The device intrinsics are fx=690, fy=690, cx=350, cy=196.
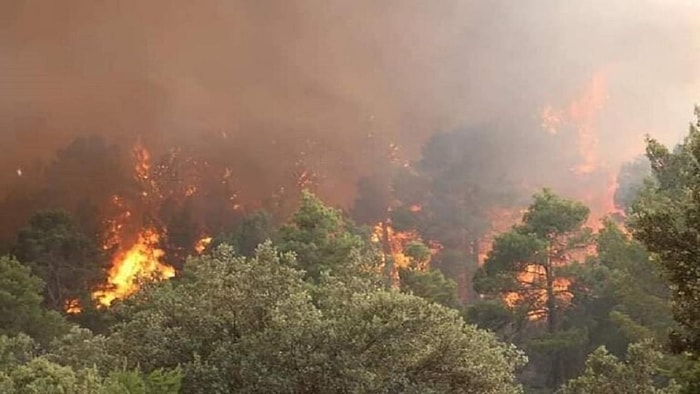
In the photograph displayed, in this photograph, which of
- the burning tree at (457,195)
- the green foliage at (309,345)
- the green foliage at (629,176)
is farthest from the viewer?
the burning tree at (457,195)

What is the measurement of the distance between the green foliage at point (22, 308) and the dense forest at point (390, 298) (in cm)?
8

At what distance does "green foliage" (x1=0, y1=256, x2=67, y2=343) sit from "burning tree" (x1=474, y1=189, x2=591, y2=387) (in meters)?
20.4

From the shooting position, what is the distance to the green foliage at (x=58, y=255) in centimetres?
4622

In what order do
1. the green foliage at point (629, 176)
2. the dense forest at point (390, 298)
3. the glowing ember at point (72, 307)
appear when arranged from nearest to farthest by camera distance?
the dense forest at point (390, 298)
the glowing ember at point (72, 307)
the green foliage at point (629, 176)

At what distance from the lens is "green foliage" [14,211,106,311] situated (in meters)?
46.2

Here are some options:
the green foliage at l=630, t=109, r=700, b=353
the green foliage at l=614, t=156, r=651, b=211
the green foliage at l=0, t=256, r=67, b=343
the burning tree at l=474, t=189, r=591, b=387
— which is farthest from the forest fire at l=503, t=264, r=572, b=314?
the green foliage at l=0, t=256, r=67, b=343

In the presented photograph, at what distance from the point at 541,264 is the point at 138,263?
3882 cm

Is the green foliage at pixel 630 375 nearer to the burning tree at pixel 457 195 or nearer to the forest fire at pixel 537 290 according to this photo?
the forest fire at pixel 537 290

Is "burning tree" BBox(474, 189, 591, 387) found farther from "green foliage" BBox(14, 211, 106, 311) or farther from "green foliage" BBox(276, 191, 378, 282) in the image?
"green foliage" BBox(14, 211, 106, 311)

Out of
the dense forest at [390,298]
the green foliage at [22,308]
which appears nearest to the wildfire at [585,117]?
the dense forest at [390,298]

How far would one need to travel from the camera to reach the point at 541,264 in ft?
102

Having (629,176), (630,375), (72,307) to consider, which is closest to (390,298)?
(630,375)

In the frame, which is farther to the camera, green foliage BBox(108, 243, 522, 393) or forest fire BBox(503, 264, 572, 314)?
forest fire BBox(503, 264, 572, 314)

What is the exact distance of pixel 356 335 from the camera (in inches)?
663
